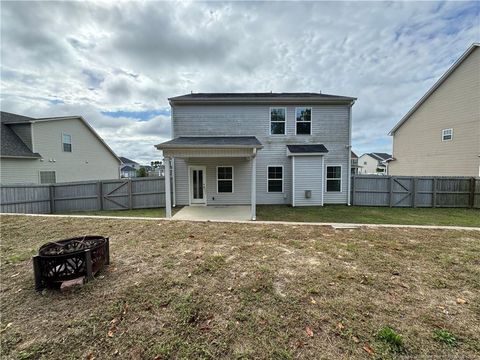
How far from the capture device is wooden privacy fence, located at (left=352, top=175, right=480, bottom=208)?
11398 mm

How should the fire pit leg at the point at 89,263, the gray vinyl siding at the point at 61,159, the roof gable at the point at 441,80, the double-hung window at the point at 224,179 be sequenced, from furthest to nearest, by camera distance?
the gray vinyl siding at the point at 61,159
the roof gable at the point at 441,80
the double-hung window at the point at 224,179
the fire pit leg at the point at 89,263

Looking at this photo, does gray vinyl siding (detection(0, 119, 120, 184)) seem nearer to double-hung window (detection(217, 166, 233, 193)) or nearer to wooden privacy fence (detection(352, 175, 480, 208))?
double-hung window (detection(217, 166, 233, 193))

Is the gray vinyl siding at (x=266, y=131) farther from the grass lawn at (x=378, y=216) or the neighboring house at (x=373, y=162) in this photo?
the neighboring house at (x=373, y=162)

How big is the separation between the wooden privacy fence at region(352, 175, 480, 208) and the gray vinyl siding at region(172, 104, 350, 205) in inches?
47.9

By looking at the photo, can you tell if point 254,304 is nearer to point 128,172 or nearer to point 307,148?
point 307,148

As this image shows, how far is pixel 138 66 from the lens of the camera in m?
12.4

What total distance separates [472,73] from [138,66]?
20503 mm

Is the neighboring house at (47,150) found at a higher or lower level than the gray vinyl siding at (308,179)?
higher

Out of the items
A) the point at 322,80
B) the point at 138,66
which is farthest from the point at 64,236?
the point at 322,80

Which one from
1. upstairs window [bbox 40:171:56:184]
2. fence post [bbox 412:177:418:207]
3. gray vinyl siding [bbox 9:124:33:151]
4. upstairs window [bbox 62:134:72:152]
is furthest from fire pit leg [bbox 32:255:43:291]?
upstairs window [bbox 62:134:72:152]

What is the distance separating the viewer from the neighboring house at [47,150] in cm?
1400

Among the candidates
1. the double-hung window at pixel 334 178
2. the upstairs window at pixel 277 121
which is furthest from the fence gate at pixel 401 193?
the upstairs window at pixel 277 121

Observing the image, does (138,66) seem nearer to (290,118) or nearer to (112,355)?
(290,118)

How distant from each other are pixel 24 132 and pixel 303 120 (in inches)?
766
